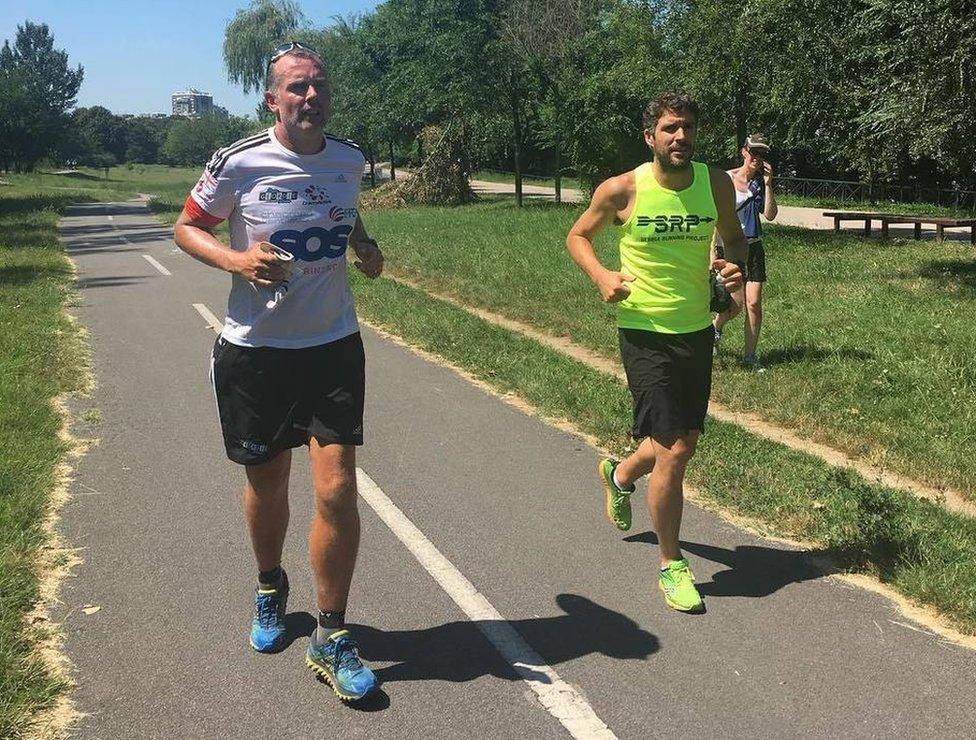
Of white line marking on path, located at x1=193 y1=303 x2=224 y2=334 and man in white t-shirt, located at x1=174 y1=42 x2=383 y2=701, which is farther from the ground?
man in white t-shirt, located at x1=174 y1=42 x2=383 y2=701

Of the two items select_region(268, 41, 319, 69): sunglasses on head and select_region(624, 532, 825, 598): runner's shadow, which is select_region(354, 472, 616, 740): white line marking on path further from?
select_region(268, 41, 319, 69): sunglasses on head

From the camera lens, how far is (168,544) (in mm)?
5320

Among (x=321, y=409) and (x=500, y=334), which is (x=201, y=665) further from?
(x=500, y=334)

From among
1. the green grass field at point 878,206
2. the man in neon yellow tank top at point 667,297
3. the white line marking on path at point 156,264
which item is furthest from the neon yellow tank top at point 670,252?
the green grass field at point 878,206

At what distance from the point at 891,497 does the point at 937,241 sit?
1724 centimetres

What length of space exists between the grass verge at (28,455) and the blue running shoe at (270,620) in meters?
0.71

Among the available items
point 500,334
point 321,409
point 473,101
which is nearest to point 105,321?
point 500,334

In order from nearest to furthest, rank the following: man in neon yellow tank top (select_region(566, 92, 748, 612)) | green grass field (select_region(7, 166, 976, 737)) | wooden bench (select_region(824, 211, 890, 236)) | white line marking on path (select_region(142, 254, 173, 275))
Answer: man in neon yellow tank top (select_region(566, 92, 748, 612)) < green grass field (select_region(7, 166, 976, 737)) < white line marking on path (select_region(142, 254, 173, 275)) < wooden bench (select_region(824, 211, 890, 236))

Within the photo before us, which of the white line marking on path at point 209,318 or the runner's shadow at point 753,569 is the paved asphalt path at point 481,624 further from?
the white line marking on path at point 209,318

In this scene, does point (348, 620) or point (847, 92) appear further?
point (847, 92)

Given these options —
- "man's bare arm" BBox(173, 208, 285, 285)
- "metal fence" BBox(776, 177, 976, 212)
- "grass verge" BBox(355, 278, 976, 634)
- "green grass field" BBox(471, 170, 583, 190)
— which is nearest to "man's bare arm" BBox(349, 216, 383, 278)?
"man's bare arm" BBox(173, 208, 285, 285)

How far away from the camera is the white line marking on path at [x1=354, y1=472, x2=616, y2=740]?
140 inches

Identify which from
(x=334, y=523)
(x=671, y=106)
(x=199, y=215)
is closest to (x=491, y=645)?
(x=334, y=523)

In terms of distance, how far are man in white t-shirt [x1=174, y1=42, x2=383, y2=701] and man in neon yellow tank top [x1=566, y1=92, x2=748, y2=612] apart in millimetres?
1275
